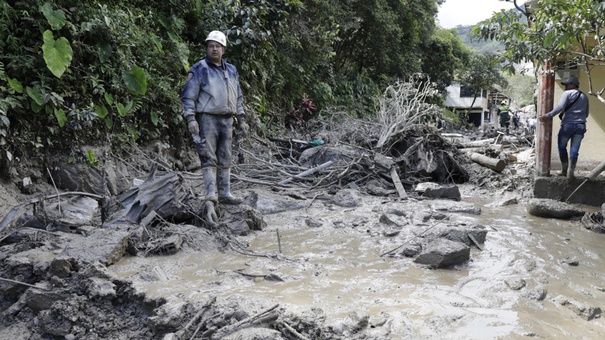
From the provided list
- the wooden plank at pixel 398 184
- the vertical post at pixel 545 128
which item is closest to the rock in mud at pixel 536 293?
the wooden plank at pixel 398 184

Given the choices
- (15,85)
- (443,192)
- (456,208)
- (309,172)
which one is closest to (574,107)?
(443,192)

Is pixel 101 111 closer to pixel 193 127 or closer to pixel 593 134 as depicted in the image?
pixel 193 127

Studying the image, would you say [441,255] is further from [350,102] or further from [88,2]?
[350,102]

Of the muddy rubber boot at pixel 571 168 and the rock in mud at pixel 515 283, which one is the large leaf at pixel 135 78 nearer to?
the rock in mud at pixel 515 283

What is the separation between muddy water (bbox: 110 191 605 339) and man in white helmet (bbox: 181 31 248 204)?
0.94 meters

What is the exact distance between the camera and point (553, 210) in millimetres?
6113

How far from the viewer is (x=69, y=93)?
5488 mm

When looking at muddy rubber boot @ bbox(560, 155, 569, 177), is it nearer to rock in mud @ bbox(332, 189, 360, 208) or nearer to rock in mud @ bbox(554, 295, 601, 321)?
rock in mud @ bbox(332, 189, 360, 208)

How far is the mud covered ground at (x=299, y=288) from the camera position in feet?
8.23

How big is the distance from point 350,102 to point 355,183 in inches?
336

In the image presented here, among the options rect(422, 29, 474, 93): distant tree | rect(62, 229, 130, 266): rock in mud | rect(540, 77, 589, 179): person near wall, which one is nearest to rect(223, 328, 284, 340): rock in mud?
rect(62, 229, 130, 266): rock in mud

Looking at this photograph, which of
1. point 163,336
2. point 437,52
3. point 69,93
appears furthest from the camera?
point 437,52

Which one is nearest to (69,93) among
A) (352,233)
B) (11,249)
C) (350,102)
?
(11,249)

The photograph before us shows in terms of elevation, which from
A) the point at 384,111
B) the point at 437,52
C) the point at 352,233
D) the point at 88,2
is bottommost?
the point at 352,233
